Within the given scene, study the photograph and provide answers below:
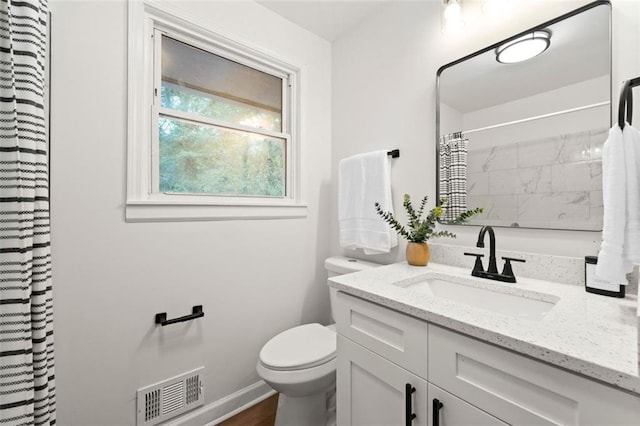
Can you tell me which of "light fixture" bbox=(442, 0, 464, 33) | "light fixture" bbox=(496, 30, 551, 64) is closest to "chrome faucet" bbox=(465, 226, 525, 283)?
"light fixture" bbox=(496, 30, 551, 64)

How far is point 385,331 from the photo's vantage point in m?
0.86

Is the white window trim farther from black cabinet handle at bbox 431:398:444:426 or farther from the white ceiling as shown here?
black cabinet handle at bbox 431:398:444:426

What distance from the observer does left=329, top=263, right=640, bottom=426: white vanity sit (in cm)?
51

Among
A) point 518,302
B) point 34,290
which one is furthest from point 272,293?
point 518,302

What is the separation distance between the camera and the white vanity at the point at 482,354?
1.68ft

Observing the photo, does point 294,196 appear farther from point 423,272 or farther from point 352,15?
point 352,15

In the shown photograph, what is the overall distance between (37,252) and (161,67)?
3.34 ft

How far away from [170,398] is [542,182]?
1.91m

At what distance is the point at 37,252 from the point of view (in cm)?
81

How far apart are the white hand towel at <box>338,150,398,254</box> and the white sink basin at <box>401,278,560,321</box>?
1.20 ft

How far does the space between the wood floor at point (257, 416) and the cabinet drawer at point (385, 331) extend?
34.2 inches

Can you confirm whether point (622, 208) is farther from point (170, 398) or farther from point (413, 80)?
point (170, 398)

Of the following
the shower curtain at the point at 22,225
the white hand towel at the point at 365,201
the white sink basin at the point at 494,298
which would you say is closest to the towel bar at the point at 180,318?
the shower curtain at the point at 22,225

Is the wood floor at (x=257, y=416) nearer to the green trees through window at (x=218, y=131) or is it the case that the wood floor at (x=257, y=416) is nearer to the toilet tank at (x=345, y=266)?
the toilet tank at (x=345, y=266)
